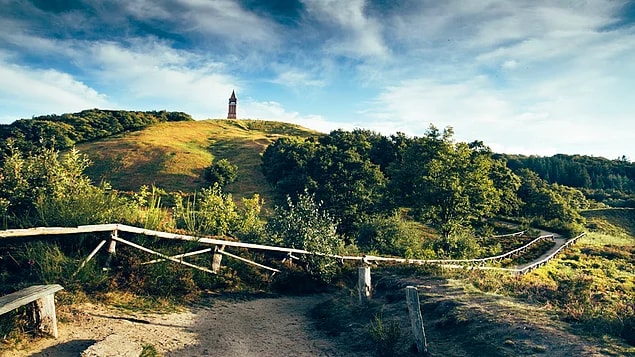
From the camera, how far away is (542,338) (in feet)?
23.8

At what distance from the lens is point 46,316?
22.6ft

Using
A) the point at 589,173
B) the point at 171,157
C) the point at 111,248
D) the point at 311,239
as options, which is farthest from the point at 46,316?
the point at 589,173

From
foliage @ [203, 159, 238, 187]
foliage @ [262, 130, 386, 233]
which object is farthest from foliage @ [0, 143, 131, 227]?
foliage @ [203, 159, 238, 187]

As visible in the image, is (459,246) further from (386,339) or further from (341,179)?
(386,339)

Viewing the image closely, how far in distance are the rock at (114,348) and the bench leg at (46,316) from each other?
3.09 feet

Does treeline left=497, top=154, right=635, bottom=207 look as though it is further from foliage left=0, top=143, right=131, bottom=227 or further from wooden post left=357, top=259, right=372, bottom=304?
foliage left=0, top=143, right=131, bottom=227

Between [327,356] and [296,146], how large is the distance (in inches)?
1927

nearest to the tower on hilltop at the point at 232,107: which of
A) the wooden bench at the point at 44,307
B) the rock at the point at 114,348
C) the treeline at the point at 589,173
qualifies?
the treeline at the point at 589,173

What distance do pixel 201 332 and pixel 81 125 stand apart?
10199 centimetres

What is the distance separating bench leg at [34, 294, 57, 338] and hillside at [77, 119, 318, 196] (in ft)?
164

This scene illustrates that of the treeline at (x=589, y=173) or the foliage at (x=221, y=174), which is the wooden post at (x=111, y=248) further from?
the treeline at (x=589, y=173)

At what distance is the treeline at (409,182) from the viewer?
32.7 m

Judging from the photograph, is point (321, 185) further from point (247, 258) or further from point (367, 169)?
point (247, 258)

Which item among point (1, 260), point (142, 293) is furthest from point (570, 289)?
point (1, 260)
